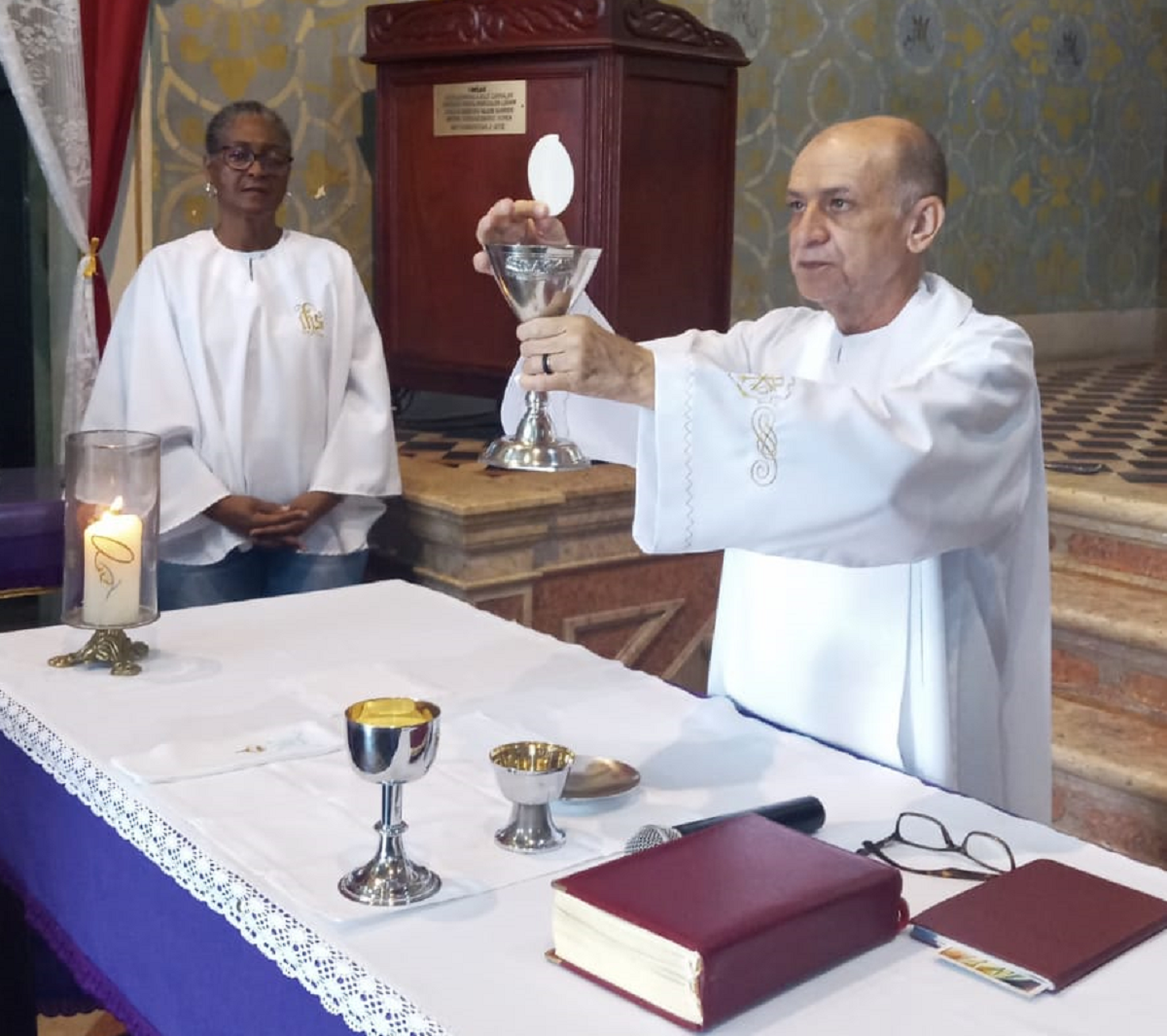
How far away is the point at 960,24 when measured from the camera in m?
8.23

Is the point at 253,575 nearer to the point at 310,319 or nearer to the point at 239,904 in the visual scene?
the point at 310,319

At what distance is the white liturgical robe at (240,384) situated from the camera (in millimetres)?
4031

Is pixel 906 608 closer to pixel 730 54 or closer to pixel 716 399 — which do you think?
pixel 716 399

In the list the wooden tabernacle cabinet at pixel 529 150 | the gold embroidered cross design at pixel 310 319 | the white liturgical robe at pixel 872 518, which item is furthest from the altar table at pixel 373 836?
the wooden tabernacle cabinet at pixel 529 150

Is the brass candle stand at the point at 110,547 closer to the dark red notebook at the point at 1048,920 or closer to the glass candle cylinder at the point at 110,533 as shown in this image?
the glass candle cylinder at the point at 110,533

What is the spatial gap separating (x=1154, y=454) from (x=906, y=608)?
11.7ft

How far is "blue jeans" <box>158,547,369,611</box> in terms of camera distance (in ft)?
13.3

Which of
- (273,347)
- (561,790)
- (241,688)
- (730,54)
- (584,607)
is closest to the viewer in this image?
(561,790)

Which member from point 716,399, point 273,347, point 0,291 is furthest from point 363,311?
point 716,399

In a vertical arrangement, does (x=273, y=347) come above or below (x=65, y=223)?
below

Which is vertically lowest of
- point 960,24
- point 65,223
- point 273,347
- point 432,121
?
point 273,347

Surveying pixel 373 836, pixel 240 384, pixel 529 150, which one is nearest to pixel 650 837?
pixel 373 836

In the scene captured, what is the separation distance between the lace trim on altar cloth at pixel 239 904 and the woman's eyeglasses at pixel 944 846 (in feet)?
1.89

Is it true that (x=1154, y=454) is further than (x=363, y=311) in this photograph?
Yes
